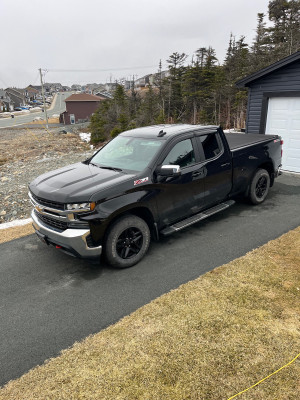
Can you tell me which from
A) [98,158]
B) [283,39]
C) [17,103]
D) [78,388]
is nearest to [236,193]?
[98,158]

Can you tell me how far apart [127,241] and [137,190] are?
776 mm

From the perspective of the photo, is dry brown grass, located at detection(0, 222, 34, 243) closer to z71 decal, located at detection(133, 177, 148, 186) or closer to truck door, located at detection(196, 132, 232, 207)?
z71 decal, located at detection(133, 177, 148, 186)

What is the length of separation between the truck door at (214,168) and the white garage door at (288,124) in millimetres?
4877

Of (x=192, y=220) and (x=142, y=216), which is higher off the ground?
(x=142, y=216)

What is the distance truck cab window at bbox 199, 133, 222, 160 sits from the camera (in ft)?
16.7

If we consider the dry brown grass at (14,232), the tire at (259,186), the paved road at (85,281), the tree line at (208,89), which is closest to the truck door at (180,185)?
the paved road at (85,281)

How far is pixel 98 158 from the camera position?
17.0ft

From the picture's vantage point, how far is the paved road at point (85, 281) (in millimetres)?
3049

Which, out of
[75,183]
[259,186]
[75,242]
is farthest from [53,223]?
[259,186]

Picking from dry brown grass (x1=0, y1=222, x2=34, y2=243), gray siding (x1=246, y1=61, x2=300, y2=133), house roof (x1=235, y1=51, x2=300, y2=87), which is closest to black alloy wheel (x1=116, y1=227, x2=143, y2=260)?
dry brown grass (x1=0, y1=222, x2=34, y2=243)

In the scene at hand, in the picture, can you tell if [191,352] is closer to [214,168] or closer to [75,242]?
[75,242]

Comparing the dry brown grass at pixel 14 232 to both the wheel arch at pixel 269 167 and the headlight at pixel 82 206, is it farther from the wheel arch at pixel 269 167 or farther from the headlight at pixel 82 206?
the wheel arch at pixel 269 167

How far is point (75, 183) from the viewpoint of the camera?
4.08 metres

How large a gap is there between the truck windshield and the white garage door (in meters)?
6.32
